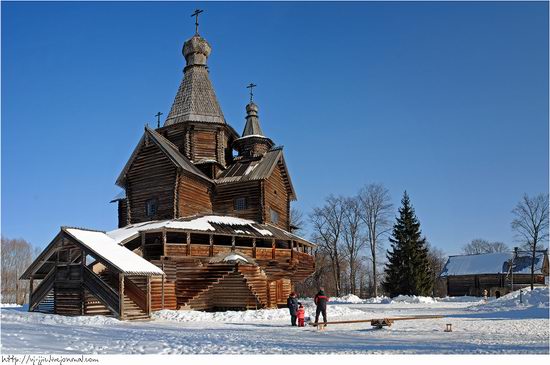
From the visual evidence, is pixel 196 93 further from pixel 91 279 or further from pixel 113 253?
pixel 91 279

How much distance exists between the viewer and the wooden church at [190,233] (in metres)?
22.5

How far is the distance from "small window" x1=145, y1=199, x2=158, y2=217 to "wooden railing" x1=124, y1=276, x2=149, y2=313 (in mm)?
8835

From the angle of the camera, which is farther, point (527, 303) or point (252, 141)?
point (252, 141)

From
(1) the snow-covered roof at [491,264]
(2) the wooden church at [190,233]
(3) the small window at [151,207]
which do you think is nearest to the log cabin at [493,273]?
(1) the snow-covered roof at [491,264]

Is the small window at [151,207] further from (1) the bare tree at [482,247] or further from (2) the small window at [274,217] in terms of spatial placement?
(1) the bare tree at [482,247]

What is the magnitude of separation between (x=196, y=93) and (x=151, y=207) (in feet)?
31.8

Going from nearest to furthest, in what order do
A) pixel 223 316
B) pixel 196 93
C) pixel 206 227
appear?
1. pixel 223 316
2. pixel 206 227
3. pixel 196 93

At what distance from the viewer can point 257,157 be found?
1403 inches

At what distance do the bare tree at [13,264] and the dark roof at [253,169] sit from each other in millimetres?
48940

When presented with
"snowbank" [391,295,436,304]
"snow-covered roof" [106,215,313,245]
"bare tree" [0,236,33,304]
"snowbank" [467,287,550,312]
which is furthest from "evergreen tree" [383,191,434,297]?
"bare tree" [0,236,33,304]

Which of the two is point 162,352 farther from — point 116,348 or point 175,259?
point 175,259

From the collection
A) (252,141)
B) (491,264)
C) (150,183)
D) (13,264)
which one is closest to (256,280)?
(150,183)

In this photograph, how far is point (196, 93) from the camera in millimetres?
36344
